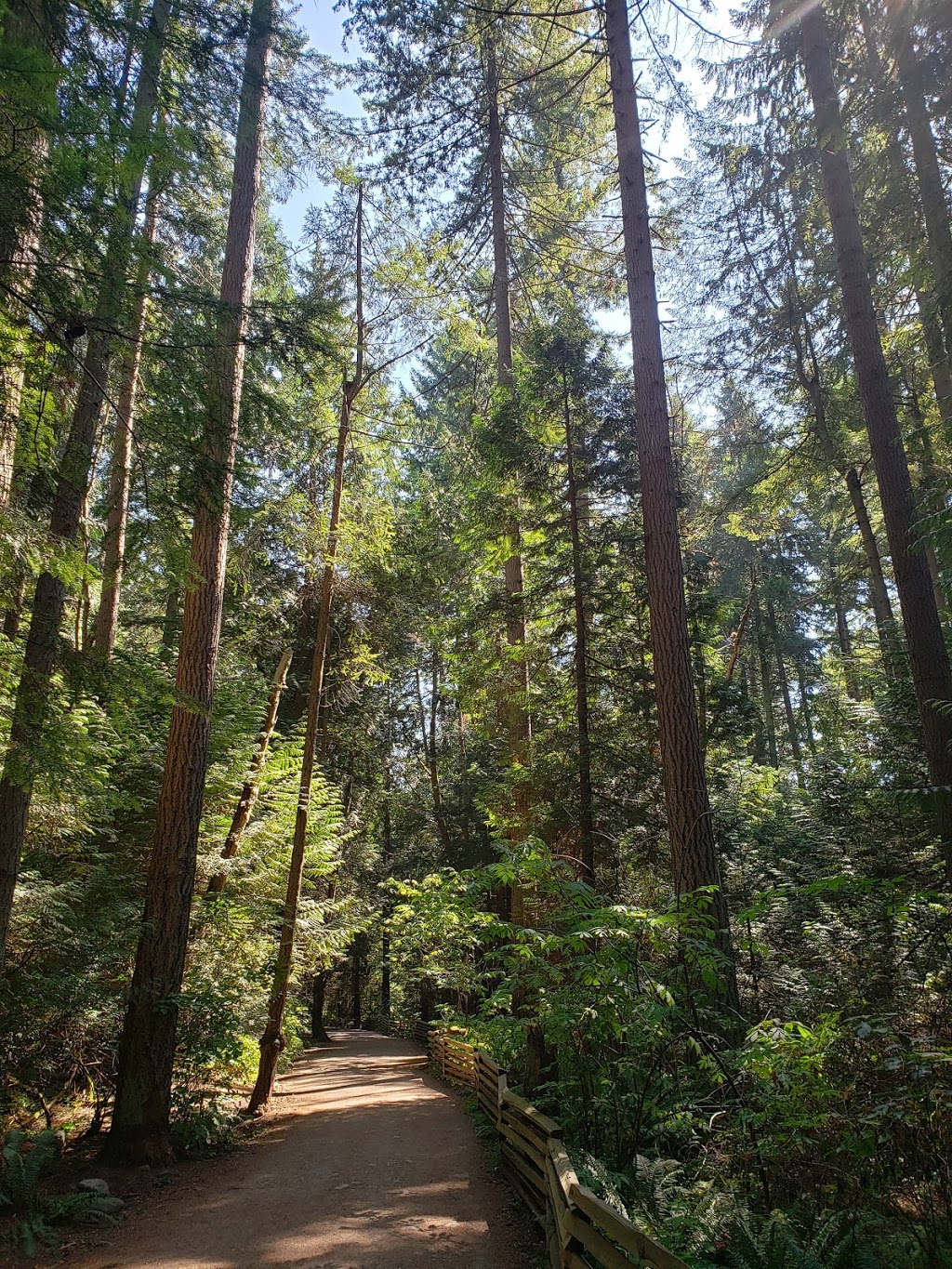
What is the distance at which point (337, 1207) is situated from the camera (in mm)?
5898

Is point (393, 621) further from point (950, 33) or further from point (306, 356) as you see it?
point (950, 33)

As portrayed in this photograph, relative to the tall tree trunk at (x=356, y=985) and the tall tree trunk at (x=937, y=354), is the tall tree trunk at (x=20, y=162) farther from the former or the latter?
the tall tree trunk at (x=356, y=985)

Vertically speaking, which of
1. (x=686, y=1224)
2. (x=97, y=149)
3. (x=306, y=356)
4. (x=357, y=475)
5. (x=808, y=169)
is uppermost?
(x=808, y=169)

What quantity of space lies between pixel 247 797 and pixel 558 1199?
8.00 m

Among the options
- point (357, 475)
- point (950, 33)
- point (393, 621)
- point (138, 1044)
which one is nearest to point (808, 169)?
point (950, 33)

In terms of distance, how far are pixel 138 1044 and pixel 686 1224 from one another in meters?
5.49

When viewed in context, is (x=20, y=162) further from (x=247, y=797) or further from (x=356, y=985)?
(x=356, y=985)

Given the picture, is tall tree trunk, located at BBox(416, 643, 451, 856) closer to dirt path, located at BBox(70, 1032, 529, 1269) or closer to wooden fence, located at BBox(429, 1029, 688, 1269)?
dirt path, located at BBox(70, 1032, 529, 1269)

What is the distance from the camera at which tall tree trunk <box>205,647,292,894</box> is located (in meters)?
10.3

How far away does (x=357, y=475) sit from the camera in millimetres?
12570

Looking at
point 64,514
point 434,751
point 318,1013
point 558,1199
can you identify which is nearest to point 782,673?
point 434,751

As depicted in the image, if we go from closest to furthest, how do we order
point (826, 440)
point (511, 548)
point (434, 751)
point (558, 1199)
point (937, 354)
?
point (558, 1199) → point (937, 354) → point (826, 440) → point (511, 548) → point (434, 751)

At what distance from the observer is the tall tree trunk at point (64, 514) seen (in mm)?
4652

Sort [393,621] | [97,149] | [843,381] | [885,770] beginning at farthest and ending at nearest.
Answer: [393,621] → [843,381] → [885,770] → [97,149]
